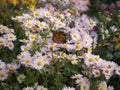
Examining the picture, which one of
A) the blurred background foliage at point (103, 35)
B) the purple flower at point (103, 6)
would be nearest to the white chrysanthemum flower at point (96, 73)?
the blurred background foliage at point (103, 35)

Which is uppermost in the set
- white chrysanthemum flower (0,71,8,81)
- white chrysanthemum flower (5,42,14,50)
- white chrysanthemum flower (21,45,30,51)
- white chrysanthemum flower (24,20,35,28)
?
white chrysanthemum flower (24,20,35,28)

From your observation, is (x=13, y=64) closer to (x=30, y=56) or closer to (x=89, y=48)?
(x=30, y=56)

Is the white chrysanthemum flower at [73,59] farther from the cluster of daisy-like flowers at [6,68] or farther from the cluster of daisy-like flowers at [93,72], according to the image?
the cluster of daisy-like flowers at [6,68]

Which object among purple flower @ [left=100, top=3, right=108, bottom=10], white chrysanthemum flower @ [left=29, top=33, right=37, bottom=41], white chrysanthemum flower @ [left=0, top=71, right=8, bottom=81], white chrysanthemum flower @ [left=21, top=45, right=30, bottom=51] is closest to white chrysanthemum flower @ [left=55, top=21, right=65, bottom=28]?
white chrysanthemum flower @ [left=29, top=33, right=37, bottom=41]

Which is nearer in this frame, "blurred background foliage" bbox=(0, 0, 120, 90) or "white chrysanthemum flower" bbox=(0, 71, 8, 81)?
"white chrysanthemum flower" bbox=(0, 71, 8, 81)

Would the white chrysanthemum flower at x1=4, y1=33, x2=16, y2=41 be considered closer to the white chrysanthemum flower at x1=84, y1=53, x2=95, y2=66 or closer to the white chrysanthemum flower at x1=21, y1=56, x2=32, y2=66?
the white chrysanthemum flower at x1=21, y1=56, x2=32, y2=66

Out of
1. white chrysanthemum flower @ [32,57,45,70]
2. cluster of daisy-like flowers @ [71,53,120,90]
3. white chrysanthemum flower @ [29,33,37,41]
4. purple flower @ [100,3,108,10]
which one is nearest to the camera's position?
white chrysanthemum flower @ [32,57,45,70]

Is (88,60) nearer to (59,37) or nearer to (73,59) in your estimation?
(73,59)
